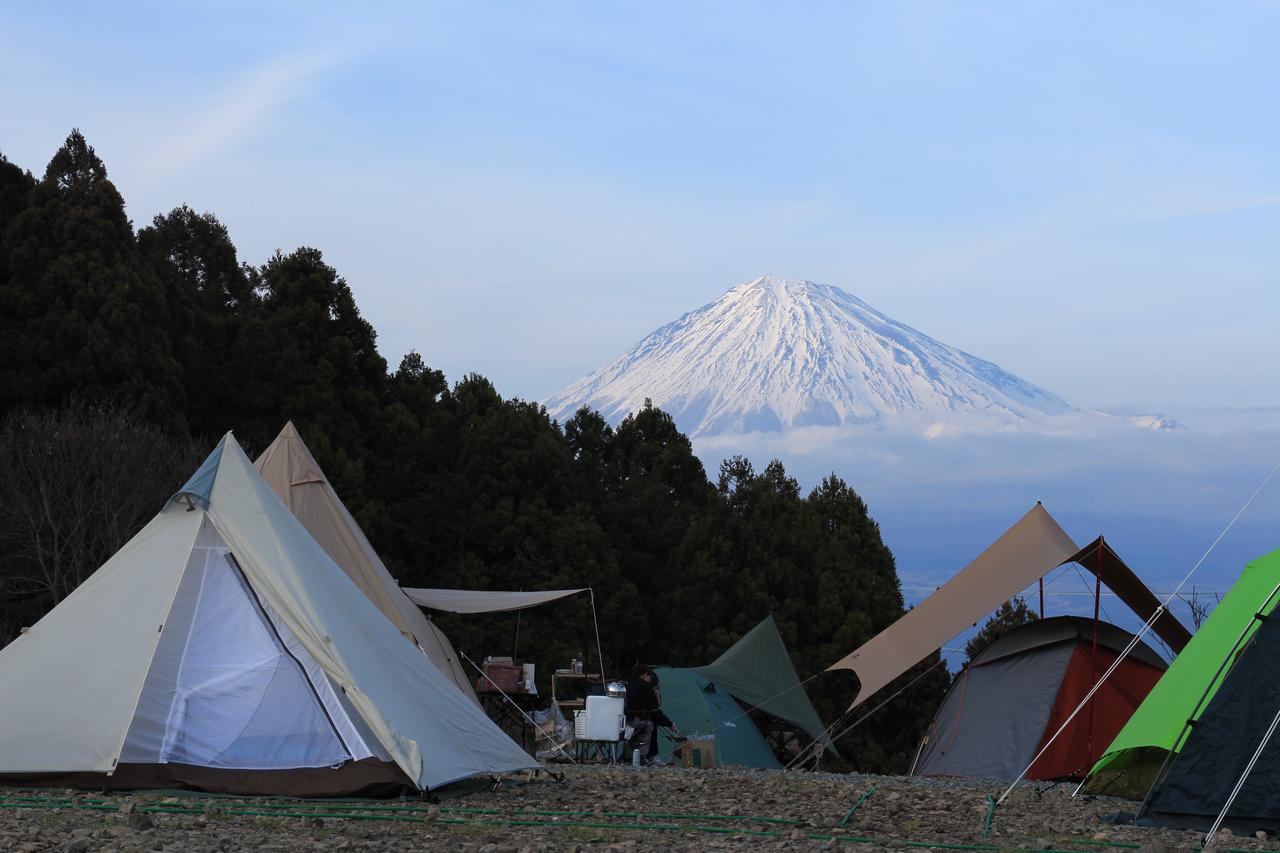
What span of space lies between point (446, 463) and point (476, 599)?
667 inches

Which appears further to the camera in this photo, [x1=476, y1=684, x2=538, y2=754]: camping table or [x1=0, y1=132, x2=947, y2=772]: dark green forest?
[x1=0, y1=132, x2=947, y2=772]: dark green forest

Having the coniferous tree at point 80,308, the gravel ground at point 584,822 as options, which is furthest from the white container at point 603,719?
the coniferous tree at point 80,308

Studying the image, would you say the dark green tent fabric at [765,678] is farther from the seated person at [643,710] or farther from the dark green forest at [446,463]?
the dark green forest at [446,463]

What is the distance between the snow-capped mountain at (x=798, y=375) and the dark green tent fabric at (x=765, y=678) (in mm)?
71350

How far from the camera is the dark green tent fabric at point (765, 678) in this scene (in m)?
18.0

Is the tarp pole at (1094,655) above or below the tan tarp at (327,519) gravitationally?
below

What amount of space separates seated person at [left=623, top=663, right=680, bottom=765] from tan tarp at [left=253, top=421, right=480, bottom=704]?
5.57ft

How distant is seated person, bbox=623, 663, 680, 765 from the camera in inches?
547

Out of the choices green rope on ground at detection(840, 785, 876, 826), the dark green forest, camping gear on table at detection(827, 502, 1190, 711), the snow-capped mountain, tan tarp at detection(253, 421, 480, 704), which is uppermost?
the snow-capped mountain

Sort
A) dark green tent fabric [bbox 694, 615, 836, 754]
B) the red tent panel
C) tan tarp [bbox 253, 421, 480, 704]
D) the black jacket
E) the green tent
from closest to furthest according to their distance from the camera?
1. the red tent panel
2. the black jacket
3. tan tarp [bbox 253, 421, 480, 704]
4. the green tent
5. dark green tent fabric [bbox 694, 615, 836, 754]

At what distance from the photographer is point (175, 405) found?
1085 inches

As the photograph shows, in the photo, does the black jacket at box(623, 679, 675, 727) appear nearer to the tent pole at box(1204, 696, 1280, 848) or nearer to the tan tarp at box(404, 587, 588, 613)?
the tan tarp at box(404, 587, 588, 613)

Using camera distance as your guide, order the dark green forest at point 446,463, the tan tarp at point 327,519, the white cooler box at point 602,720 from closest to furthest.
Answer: the white cooler box at point 602,720, the tan tarp at point 327,519, the dark green forest at point 446,463

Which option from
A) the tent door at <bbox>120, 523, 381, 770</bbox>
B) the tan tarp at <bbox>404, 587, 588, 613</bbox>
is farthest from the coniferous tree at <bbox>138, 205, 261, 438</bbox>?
the tent door at <bbox>120, 523, 381, 770</bbox>
